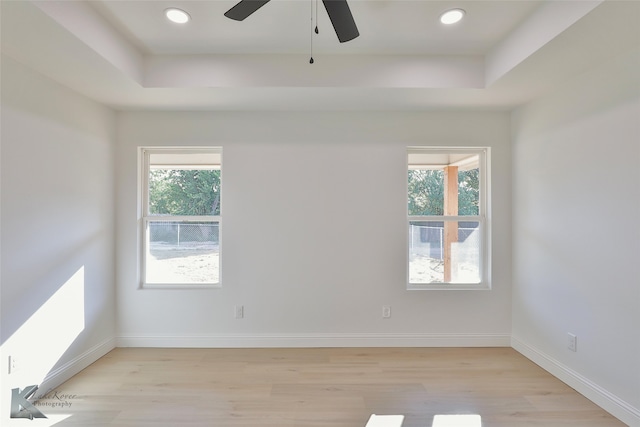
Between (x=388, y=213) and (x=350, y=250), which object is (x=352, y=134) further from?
(x=350, y=250)

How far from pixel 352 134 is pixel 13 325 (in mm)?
3110

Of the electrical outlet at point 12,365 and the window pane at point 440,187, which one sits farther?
the window pane at point 440,187

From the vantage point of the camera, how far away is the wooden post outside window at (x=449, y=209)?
3346 millimetres

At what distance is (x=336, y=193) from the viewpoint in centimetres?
325

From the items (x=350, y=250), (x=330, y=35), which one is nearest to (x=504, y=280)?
(x=350, y=250)

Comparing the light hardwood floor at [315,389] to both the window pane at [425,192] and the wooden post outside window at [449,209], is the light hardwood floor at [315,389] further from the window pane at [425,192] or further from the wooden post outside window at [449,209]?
the window pane at [425,192]

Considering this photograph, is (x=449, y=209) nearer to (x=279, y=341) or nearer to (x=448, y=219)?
(x=448, y=219)

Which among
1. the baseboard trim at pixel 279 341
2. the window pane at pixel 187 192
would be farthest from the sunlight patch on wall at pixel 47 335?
the window pane at pixel 187 192

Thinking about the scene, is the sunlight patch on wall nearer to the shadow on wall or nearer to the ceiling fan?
the shadow on wall

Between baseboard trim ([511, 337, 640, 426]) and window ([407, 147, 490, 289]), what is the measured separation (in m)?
0.73

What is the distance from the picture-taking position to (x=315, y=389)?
2420 millimetres

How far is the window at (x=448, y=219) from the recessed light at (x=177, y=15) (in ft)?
7.68

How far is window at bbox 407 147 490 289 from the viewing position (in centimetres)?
333

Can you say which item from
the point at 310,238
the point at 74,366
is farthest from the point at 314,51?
the point at 74,366
